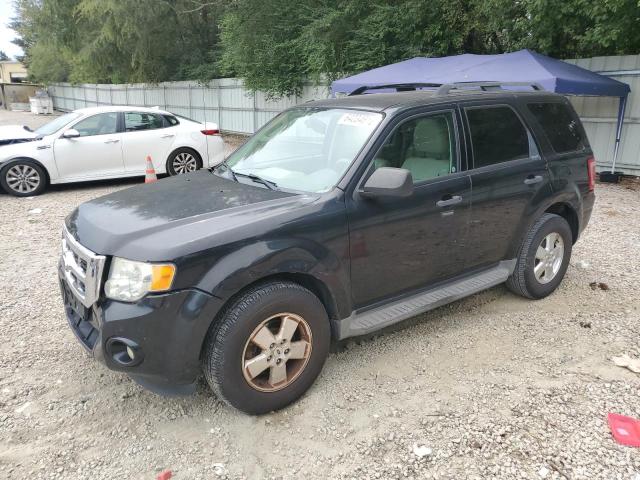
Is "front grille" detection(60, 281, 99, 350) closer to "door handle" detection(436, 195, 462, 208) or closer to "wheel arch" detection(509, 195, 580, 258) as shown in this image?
"door handle" detection(436, 195, 462, 208)

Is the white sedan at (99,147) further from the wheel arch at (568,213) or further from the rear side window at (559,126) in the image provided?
the wheel arch at (568,213)

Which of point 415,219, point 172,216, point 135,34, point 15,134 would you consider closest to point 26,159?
point 15,134

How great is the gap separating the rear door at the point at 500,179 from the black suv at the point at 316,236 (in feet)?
0.05

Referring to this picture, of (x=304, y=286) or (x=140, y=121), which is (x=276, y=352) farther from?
(x=140, y=121)

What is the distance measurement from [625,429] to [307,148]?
2651 mm

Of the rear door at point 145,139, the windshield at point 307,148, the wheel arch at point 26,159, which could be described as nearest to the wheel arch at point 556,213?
the windshield at point 307,148

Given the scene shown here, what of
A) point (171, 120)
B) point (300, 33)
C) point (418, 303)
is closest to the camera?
point (418, 303)

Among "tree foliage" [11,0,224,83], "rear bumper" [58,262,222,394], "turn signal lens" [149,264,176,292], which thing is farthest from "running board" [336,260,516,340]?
"tree foliage" [11,0,224,83]

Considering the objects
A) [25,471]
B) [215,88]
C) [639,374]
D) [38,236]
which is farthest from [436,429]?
[215,88]

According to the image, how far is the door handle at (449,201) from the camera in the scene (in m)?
3.52

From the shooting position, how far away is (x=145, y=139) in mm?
9539

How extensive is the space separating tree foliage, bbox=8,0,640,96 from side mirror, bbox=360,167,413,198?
796cm

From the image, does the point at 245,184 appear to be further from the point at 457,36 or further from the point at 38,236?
the point at 457,36

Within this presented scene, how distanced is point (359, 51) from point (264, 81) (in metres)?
4.27
